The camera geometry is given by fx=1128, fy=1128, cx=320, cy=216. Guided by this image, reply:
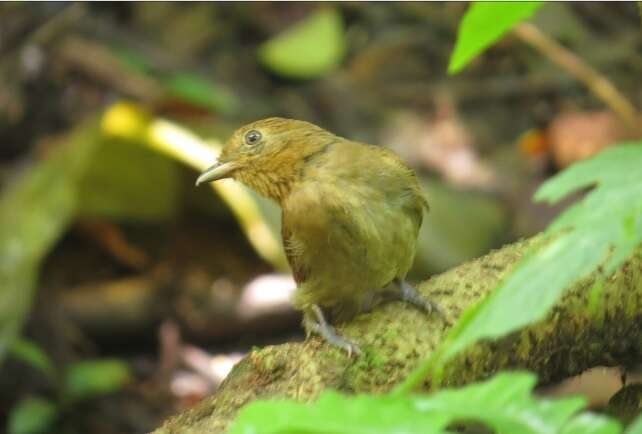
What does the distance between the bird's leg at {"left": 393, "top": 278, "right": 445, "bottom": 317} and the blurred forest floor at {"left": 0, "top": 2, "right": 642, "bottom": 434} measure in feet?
10.0

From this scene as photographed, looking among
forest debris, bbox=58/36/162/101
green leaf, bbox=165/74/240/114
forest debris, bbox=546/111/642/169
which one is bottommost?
forest debris, bbox=546/111/642/169

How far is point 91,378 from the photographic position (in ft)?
18.1

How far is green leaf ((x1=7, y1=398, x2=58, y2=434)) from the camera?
5.34m

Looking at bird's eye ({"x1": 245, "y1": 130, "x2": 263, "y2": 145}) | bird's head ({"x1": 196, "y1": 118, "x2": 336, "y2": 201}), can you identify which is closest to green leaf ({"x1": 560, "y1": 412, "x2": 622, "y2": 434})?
bird's head ({"x1": 196, "y1": 118, "x2": 336, "y2": 201})

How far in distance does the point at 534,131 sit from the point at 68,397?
350 cm

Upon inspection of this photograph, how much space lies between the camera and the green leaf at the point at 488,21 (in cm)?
97

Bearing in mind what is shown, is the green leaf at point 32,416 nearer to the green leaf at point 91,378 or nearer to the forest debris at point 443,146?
the green leaf at point 91,378

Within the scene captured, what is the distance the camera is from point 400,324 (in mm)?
2439

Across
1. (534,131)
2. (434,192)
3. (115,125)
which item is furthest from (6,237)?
(534,131)

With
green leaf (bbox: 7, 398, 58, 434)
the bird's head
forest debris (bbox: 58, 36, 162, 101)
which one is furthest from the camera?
forest debris (bbox: 58, 36, 162, 101)

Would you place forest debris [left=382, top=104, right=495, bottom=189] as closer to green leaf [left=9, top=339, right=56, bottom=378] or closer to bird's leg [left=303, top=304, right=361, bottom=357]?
green leaf [left=9, top=339, right=56, bottom=378]

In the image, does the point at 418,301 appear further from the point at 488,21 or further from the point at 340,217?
the point at 488,21

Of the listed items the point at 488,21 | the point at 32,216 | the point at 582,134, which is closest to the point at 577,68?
the point at 582,134

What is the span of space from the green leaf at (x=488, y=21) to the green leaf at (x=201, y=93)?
18.2 feet
